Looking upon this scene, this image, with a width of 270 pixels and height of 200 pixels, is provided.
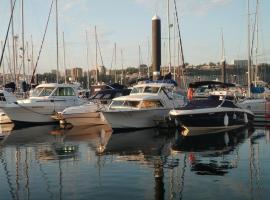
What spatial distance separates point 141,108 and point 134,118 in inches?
28.8

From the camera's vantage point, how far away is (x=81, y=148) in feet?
62.3

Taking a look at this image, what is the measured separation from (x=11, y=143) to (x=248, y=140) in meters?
11.7

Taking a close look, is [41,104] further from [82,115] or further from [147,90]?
[147,90]

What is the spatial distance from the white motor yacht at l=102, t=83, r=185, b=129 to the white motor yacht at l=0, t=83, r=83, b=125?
6121mm

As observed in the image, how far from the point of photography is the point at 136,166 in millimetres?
14578

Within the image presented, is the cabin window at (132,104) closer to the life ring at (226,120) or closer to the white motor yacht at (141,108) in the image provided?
the white motor yacht at (141,108)

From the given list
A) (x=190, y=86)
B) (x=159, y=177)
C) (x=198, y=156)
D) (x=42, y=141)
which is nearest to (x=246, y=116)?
(x=190, y=86)

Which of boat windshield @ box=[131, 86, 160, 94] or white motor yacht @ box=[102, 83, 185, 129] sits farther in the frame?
boat windshield @ box=[131, 86, 160, 94]

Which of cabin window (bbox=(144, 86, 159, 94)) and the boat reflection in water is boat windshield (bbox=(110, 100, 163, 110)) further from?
the boat reflection in water

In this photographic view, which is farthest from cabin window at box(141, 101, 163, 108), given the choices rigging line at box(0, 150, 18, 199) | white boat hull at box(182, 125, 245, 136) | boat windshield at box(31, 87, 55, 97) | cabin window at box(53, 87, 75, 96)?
rigging line at box(0, 150, 18, 199)

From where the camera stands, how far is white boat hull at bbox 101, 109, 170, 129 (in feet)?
80.7

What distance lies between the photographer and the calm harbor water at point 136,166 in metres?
11.3

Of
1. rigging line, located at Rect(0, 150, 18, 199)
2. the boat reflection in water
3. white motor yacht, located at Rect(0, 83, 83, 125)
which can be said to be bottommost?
the boat reflection in water

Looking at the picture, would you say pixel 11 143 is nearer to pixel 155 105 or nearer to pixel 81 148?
pixel 81 148
